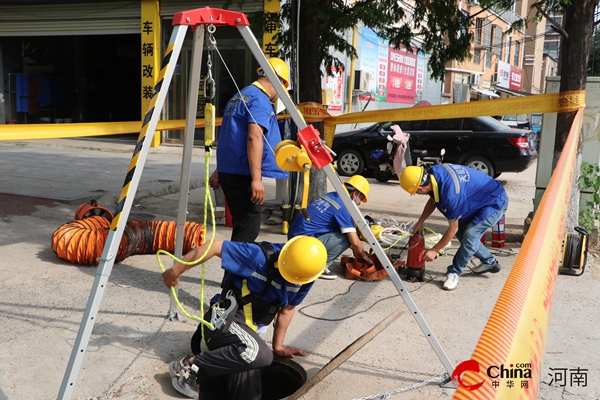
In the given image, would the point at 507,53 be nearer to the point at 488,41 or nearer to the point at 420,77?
the point at 488,41

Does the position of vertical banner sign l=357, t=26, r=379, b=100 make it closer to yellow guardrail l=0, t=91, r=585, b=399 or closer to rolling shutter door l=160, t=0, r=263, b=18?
rolling shutter door l=160, t=0, r=263, b=18

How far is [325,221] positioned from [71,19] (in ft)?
50.7

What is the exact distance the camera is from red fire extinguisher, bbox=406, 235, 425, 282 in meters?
5.50

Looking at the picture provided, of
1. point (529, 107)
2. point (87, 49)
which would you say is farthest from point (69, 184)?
point (87, 49)

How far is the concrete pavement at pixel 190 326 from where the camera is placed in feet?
11.5

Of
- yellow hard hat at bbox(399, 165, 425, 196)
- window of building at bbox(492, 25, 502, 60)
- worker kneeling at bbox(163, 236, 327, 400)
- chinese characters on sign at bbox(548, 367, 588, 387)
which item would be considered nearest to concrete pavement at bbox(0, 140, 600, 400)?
chinese characters on sign at bbox(548, 367, 588, 387)

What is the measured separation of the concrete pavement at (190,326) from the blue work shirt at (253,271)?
65 centimetres

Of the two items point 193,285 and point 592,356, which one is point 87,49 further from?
point 592,356

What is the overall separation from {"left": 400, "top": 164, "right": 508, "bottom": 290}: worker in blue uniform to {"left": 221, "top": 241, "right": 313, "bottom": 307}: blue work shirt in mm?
2226

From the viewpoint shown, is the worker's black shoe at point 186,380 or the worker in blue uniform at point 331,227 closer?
the worker's black shoe at point 186,380

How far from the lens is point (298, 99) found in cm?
722

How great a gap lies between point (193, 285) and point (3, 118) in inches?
681

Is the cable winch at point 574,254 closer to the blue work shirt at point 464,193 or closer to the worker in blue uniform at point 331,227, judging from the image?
the blue work shirt at point 464,193

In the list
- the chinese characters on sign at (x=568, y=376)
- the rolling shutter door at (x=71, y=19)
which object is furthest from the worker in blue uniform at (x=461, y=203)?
the rolling shutter door at (x=71, y=19)
